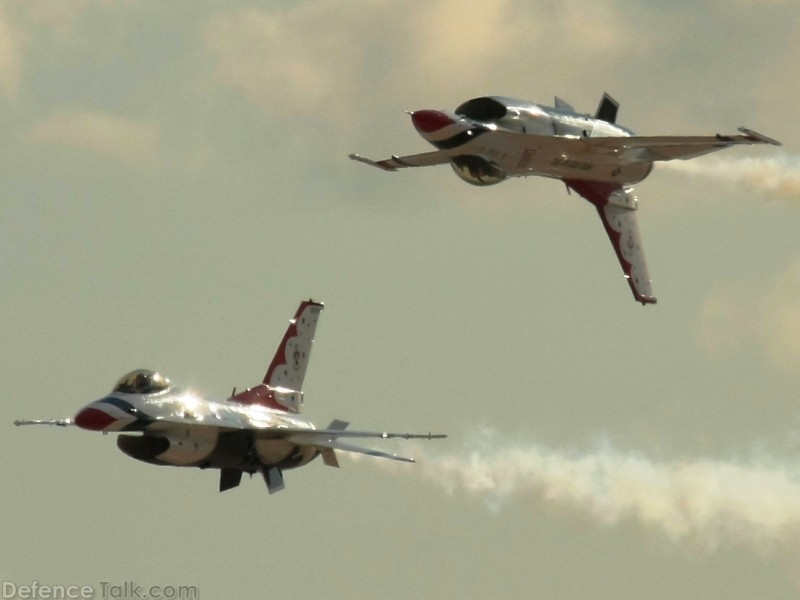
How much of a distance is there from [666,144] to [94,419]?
19.2 m

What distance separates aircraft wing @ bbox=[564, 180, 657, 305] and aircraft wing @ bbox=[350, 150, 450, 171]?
5.11 metres

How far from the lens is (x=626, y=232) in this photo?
8875 cm

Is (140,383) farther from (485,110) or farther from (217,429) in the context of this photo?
(485,110)

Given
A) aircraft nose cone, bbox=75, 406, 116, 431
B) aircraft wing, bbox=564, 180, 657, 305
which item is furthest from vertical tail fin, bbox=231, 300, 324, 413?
aircraft wing, bbox=564, 180, 657, 305

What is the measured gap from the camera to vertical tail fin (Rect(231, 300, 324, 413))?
288ft

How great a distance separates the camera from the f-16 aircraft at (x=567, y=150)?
80.7m

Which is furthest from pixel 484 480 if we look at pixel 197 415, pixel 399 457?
pixel 197 415

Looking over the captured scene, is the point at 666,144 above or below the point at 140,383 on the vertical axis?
above

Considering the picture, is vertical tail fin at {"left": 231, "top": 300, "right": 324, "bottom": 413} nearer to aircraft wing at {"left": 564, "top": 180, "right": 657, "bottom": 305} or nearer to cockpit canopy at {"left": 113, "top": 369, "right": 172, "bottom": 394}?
cockpit canopy at {"left": 113, "top": 369, "right": 172, "bottom": 394}

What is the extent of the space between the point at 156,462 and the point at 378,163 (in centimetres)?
1303

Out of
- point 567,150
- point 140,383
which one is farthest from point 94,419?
point 567,150

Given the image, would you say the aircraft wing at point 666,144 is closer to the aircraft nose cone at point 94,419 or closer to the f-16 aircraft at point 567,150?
the f-16 aircraft at point 567,150

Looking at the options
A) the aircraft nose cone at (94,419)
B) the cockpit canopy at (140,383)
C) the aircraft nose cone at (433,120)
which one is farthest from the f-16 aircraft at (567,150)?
the aircraft nose cone at (94,419)

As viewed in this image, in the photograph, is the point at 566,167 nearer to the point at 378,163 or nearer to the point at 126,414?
the point at 378,163
